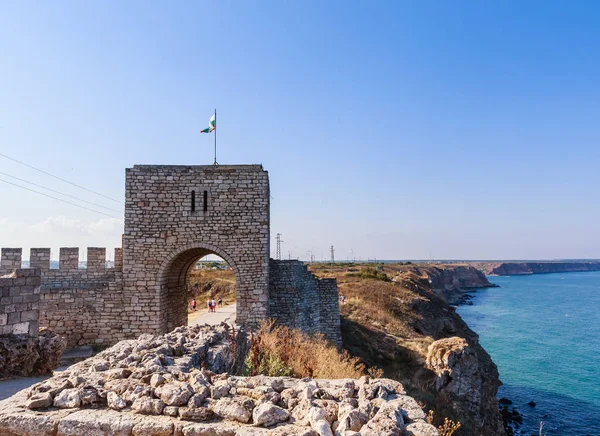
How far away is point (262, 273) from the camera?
1358 cm

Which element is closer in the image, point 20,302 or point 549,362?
point 20,302

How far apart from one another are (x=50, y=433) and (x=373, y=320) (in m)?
24.2

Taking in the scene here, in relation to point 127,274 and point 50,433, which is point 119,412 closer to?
point 50,433

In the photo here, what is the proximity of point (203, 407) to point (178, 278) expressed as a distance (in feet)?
41.1

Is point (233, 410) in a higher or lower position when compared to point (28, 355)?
higher

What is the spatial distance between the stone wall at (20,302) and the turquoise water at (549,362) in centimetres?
2456

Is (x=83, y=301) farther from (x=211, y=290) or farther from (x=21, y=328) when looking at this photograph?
(x=211, y=290)

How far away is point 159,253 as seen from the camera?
13.5 metres

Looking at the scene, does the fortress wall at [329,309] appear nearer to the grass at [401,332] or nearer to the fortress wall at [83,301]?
the grass at [401,332]

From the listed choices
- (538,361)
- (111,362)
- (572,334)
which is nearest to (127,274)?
(111,362)

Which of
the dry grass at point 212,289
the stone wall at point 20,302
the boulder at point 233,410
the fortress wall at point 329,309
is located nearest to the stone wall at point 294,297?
the fortress wall at point 329,309

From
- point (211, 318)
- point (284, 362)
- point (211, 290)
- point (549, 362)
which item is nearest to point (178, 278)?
point (211, 318)

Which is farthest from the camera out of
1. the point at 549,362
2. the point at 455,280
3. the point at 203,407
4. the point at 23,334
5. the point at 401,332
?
the point at 455,280

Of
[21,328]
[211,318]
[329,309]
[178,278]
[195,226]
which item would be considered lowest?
[211,318]
